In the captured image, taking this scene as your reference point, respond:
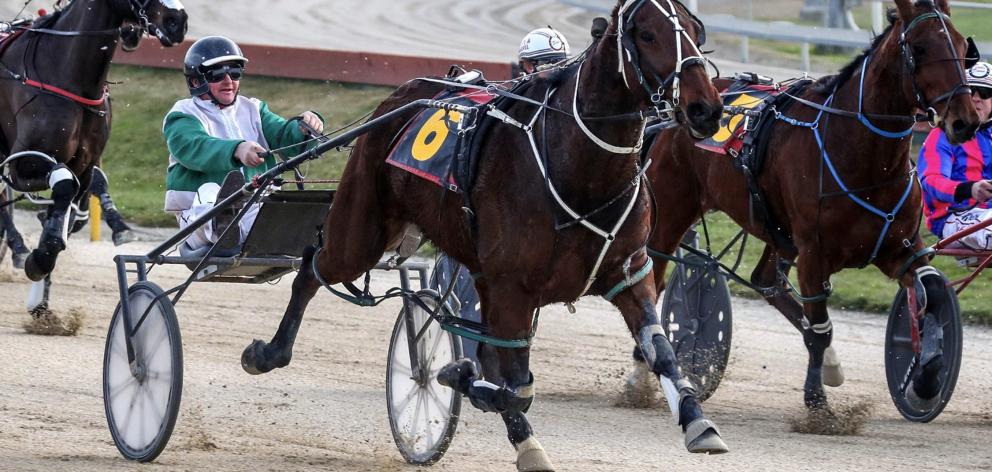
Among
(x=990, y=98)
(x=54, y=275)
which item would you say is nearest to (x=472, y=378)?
(x=990, y=98)

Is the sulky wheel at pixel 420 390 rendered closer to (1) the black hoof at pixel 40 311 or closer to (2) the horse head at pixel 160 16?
(2) the horse head at pixel 160 16

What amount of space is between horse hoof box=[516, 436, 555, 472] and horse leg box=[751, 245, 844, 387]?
91.7 inches

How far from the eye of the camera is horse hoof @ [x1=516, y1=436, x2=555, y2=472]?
5.00m

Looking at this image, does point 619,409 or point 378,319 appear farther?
point 378,319

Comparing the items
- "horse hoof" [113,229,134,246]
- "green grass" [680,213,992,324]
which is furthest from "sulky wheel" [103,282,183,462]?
"green grass" [680,213,992,324]

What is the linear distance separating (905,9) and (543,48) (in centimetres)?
221

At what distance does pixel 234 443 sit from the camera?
621 cm

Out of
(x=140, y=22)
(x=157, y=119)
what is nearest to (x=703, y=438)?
(x=140, y=22)

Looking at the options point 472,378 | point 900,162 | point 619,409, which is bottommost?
point 619,409

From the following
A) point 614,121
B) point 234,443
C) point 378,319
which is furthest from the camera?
A: point 378,319

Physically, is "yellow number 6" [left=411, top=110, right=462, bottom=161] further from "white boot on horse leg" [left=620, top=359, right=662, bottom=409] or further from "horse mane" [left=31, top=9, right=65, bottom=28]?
"horse mane" [left=31, top=9, right=65, bottom=28]

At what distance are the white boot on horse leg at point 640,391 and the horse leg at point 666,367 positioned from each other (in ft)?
7.84

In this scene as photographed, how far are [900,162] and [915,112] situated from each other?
236 millimetres

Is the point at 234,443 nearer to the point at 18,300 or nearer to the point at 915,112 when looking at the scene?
the point at 915,112
